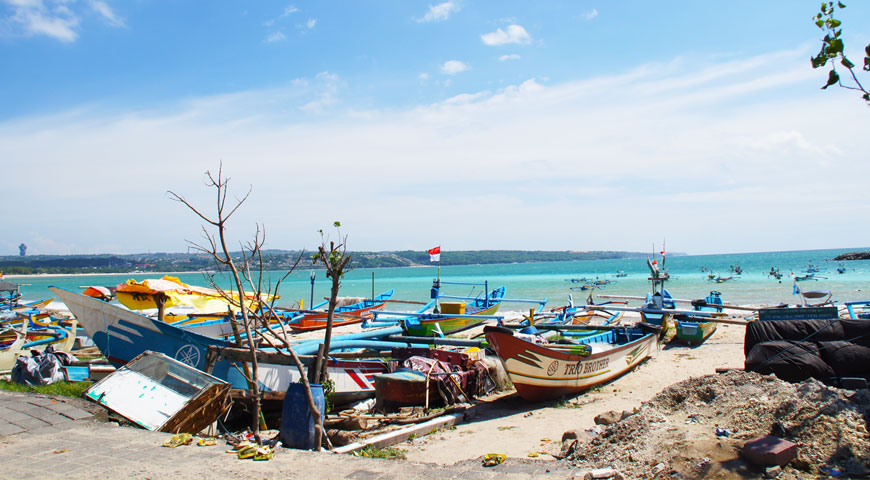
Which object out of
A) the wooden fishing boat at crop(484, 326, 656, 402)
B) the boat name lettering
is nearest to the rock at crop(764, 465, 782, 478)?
the wooden fishing boat at crop(484, 326, 656, 402)

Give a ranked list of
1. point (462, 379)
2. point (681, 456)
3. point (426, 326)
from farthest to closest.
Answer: point (426, 326)
point (462, 379)
point (681, 456)

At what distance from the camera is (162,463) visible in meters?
5.22

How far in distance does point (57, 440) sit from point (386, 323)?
12.7m

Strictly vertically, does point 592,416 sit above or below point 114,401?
below

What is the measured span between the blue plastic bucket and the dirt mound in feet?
9.83

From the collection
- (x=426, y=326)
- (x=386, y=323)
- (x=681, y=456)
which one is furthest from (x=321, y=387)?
(x=386, y=323)

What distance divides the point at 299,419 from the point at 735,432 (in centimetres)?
473

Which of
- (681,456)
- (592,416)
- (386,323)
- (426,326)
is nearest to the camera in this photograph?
(681,456)

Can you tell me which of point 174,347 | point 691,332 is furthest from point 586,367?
point 174,347

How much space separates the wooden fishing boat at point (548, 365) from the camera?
9.53 m

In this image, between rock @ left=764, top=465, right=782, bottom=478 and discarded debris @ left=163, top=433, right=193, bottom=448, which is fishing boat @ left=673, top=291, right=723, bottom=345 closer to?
rock @ left=764, top=465, right=782, bottom=478

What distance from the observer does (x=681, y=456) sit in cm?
512

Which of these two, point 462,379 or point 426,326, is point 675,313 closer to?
point 426,326

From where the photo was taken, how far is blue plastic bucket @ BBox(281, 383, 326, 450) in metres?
6.29
